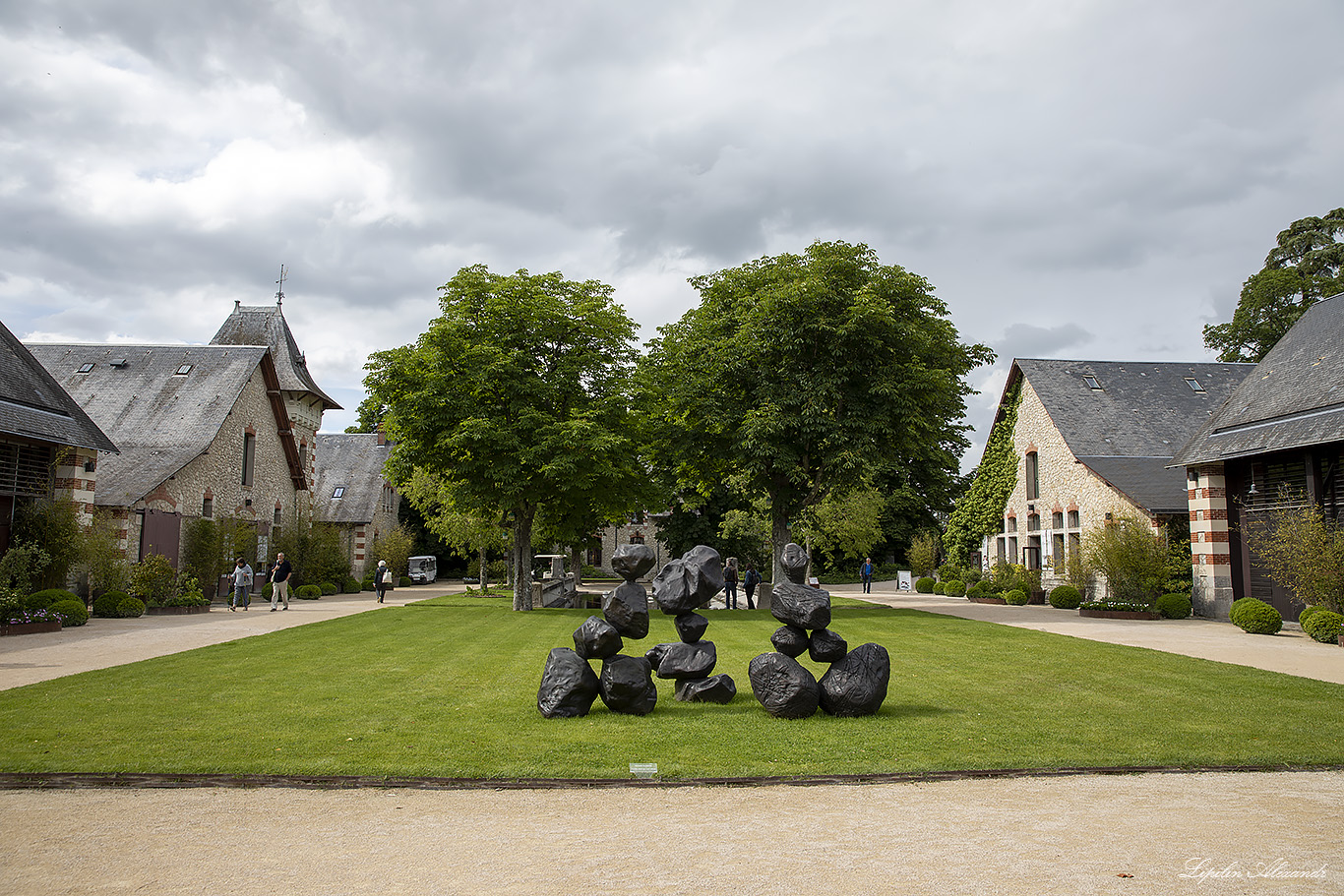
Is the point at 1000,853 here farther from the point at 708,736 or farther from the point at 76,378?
the point at 76,378

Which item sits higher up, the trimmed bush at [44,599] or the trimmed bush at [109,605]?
the trimmed bush at [44,599]

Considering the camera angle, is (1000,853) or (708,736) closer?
(1000,853)

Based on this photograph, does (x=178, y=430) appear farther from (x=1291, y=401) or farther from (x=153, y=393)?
(x=1291, y=401)

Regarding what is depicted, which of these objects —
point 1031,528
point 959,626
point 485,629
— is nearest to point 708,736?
point 485,629

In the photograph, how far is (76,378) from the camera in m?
30.7

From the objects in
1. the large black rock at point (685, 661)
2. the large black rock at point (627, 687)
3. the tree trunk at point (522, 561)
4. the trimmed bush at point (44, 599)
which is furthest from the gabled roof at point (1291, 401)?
the trimmed bush at point (44, 599)

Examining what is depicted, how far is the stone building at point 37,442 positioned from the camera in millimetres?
19734

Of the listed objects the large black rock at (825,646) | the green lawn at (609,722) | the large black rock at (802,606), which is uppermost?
the large black rock at (802,606)

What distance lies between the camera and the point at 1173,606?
22984 mm

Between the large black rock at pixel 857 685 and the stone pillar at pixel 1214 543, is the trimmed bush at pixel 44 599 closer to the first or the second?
the large black rock at pixel 857 685

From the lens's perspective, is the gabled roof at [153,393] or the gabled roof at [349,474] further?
the gabled roof at [349,474]

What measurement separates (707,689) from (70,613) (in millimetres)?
15955

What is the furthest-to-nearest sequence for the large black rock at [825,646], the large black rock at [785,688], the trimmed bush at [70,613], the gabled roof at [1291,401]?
the gabled roof at [1291,401] → the trimmed bush at [70,613] → the large black rock at [825,646] → the large black rock at [785,688]

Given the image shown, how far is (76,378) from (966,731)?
33.3m
